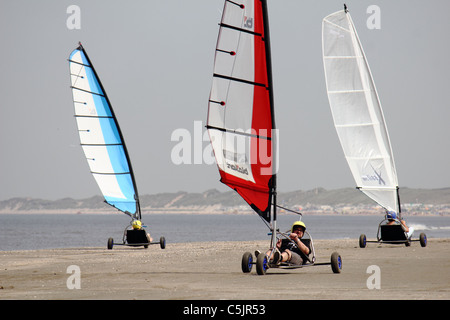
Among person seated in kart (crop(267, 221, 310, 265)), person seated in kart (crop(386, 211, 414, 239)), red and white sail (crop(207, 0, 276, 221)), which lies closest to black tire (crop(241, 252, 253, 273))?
person seated in kart (crop(267, 221, 310, 265))

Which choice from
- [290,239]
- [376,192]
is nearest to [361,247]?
[376,192]

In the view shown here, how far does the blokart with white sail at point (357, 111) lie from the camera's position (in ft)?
90.3

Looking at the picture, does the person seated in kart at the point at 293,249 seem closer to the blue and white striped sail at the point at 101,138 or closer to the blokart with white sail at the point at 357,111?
the blokart with white sail at the point at 357,111

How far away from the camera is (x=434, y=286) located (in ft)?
39.0

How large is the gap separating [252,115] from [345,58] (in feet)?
45.2

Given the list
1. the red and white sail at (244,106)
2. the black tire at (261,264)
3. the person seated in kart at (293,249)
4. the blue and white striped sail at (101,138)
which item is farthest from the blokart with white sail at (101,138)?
the black tire at (261,264)

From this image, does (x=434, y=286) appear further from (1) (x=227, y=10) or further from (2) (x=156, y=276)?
(1) (x=227, y=10)

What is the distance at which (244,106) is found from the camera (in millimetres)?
15227

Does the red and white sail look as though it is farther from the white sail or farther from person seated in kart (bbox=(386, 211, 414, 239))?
the white sail

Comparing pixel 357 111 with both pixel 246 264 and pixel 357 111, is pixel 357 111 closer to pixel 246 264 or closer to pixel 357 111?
pixel 357 111

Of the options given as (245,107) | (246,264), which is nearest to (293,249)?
(246,264)

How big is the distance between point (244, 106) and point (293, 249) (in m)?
3.06

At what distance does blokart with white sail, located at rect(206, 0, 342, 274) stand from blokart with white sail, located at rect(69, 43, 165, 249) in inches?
570

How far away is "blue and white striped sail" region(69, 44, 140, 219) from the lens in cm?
2964
